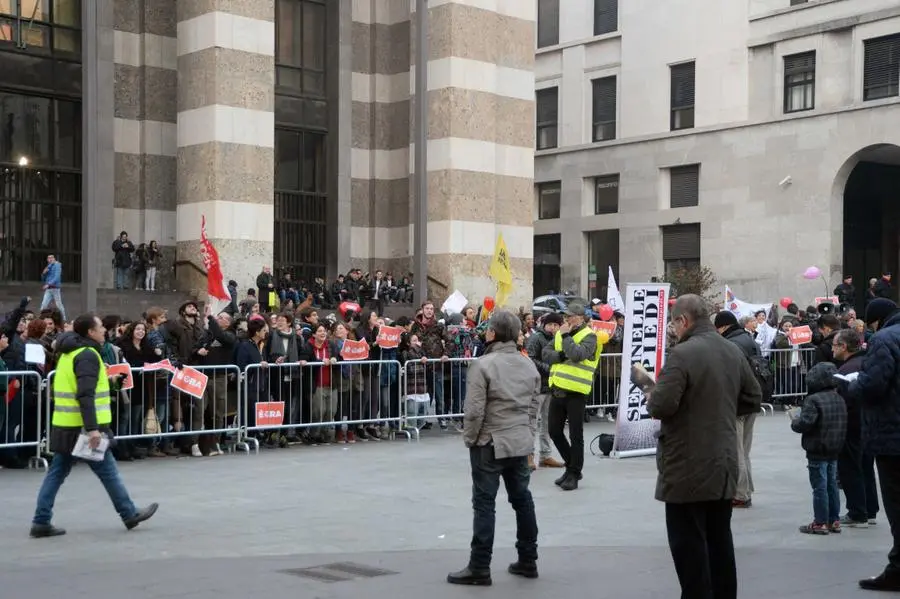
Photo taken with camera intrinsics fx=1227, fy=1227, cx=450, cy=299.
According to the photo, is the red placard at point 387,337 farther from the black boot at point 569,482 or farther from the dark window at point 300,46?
the dark window at point 300,46

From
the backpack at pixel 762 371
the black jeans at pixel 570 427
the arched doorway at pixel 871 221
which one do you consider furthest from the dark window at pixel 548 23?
the backpack at pixel 762 371

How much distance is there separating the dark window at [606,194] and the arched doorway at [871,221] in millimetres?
9107

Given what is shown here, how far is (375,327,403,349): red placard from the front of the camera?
18.0 meters

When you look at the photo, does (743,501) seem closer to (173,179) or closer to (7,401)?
(7,401)

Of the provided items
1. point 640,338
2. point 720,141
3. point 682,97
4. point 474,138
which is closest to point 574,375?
point 640,338

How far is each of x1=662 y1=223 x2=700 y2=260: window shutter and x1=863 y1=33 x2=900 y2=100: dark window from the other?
8456 millimetres

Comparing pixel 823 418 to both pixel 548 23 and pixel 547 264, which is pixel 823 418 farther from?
pixel 548 23

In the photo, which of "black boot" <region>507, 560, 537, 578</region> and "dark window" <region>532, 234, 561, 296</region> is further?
"dark window" <region>532, 234, 561, 296</region>

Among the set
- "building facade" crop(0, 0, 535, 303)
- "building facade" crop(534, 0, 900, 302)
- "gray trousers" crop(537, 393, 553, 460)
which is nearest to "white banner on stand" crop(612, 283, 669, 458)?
"gray trousers" crop(537, 393, 553, 460)

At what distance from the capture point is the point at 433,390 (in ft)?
62.0

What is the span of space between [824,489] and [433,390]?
912 centimetres

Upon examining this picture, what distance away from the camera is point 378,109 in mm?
33125

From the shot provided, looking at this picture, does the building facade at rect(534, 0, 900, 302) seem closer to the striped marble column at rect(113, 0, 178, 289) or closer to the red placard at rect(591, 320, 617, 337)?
the striped marble column at rect(113, 0, 178, 289)

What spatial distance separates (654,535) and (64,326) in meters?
8.76
